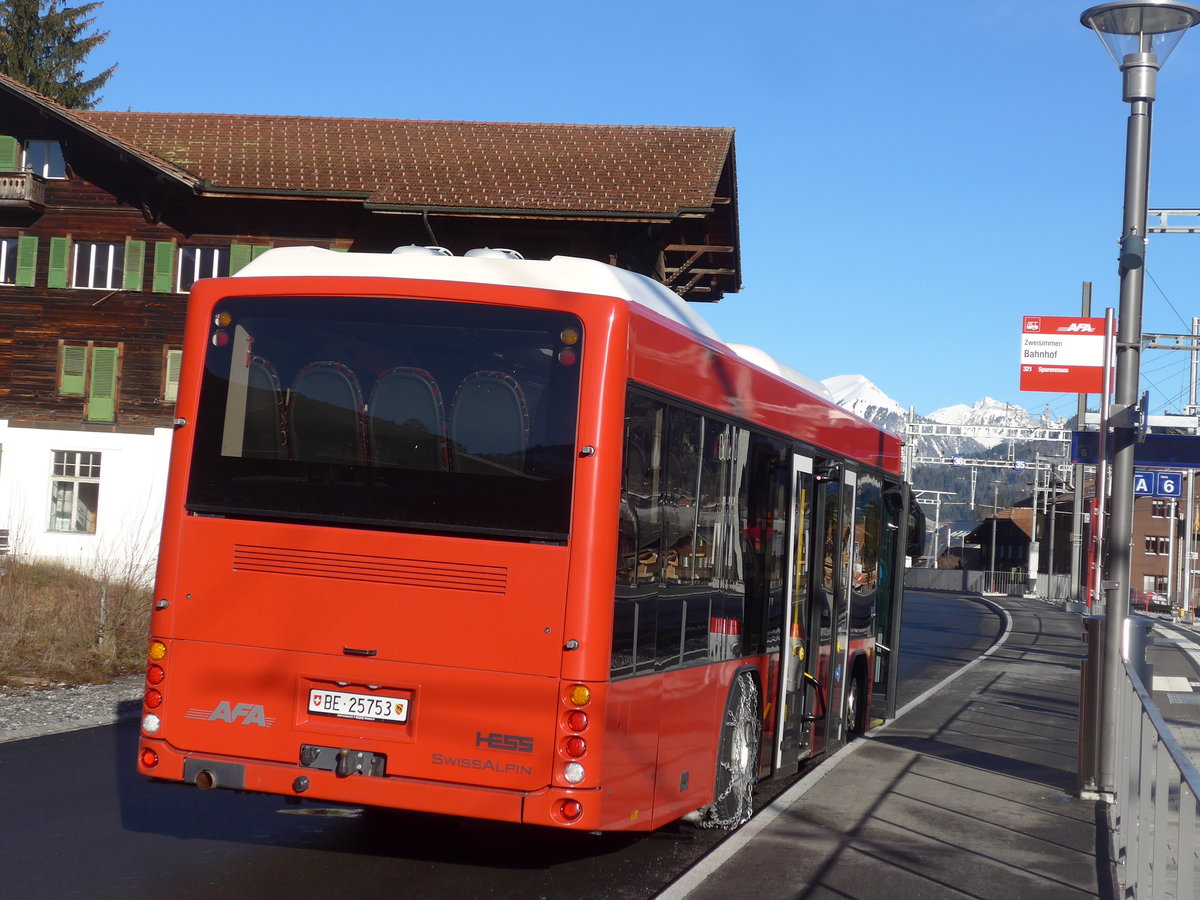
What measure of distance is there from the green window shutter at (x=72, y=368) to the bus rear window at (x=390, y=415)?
1288 inches

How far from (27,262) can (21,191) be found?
1.93 meters

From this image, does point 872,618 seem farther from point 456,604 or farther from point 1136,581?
point 1136,581

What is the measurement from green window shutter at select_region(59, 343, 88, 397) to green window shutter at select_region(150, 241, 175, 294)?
2.68 m

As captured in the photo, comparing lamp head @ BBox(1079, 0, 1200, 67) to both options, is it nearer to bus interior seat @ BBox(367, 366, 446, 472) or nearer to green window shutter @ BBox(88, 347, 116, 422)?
bus interior seat @ BBox(367, 366, 446, 472)

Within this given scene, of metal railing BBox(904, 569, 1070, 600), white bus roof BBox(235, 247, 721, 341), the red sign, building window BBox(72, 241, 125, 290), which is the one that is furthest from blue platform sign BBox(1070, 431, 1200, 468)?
metal railing BBox(904, 569, 1070, 600)

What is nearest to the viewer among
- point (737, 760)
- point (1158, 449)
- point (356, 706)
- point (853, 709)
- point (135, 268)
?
point (356, 706)

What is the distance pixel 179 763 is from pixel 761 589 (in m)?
3.90

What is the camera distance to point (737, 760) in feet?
29.2

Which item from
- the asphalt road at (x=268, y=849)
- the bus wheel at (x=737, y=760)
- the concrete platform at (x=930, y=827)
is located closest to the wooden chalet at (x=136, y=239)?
the concrete platform at (x=930, y=827)

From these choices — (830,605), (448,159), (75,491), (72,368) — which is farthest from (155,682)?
(72,368)

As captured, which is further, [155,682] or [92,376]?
[92,376]

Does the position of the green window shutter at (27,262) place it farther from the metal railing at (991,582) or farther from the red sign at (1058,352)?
the metal railing at (991,582)

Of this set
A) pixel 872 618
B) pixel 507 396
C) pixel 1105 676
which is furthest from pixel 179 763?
pixel 872 618

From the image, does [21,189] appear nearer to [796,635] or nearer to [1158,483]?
[1158,483]
